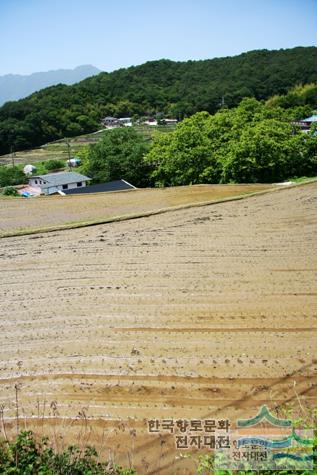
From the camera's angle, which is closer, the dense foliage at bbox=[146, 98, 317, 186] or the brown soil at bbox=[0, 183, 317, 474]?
the brown soil at bbox=[0, 183, 317, 474]

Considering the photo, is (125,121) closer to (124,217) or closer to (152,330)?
(124,217)

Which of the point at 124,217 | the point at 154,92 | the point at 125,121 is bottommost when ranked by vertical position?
the point at 124,217

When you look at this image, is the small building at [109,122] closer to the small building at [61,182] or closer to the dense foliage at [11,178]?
the dense foliage at [11,178]

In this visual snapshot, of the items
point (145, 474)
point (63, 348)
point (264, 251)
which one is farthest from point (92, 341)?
point (264, 251)

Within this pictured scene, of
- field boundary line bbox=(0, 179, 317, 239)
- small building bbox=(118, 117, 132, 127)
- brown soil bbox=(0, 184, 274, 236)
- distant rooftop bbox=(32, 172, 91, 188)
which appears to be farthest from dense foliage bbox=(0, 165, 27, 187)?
small building bbox=(118, 117, 132, 127)

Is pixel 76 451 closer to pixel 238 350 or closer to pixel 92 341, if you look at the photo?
pixel 92 341

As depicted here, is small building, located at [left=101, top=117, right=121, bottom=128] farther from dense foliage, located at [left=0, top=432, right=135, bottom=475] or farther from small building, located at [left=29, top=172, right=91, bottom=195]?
dense foliage, located at [left=0, top=432, right=135, bottom=475]

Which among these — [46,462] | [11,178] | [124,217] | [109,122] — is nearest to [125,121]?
[109,122]
